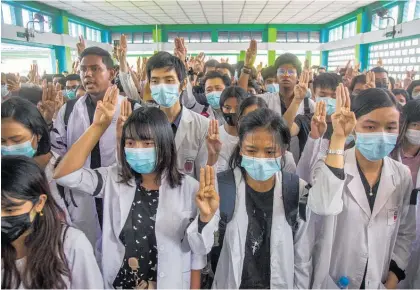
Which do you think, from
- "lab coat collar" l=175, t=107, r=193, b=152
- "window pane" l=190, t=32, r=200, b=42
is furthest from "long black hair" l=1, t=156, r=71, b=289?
"window pane" l=190, t=32, r=200, b=42

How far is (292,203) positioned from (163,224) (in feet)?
1.89

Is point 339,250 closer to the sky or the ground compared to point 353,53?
closer to the ground

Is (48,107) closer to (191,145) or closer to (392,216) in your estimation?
(191,145)

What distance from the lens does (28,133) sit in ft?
5.01

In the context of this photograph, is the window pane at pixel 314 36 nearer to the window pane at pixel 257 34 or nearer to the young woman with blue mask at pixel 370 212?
the window pane at pixel 257 34

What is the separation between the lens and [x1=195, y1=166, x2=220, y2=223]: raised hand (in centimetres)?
131

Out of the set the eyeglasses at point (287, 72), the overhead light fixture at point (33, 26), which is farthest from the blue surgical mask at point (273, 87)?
the overhead light fixture at point (33, 26)

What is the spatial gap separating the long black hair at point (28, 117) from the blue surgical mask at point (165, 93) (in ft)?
2.39

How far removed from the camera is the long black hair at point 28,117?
150 centimetres

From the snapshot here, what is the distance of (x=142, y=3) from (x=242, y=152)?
927 centimetres

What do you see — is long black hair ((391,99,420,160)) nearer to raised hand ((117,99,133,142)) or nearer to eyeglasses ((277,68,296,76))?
eyeglasses ((277,68,296,76))

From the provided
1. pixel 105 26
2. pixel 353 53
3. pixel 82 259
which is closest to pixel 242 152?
pixel 82 259

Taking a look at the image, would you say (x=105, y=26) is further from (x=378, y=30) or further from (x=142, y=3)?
(x=378, y=30)

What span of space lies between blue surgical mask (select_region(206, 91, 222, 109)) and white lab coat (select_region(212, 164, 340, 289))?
156 cm
